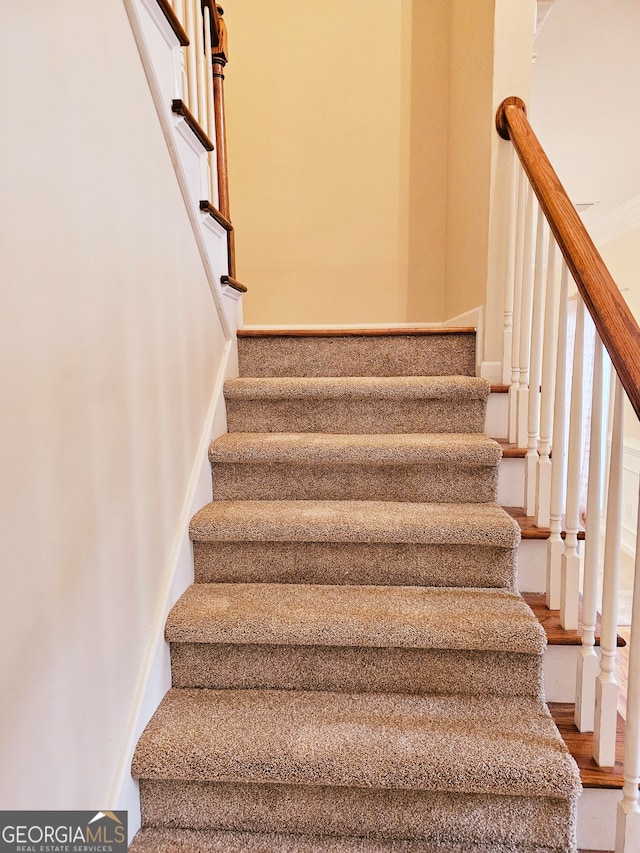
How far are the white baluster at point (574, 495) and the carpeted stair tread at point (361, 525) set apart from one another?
0.13m

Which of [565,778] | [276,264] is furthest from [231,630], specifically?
[276,264]

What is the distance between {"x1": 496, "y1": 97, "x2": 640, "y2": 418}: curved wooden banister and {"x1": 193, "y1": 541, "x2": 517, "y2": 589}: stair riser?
606 millimetres

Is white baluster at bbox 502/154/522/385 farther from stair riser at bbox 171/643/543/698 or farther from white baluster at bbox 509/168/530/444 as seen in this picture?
stair riser at bbox 171/643/543/698

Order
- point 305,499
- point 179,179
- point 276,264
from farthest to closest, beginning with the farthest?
point 276,264 → point 305,499 → point 179,179

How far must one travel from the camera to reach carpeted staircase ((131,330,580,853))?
3.25ft

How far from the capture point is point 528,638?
114 centimetres

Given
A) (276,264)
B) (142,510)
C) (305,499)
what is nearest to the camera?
(142,510)

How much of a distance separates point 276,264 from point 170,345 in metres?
1.81

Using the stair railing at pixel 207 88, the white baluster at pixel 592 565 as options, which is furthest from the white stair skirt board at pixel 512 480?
the stair railing at pixel 207 88

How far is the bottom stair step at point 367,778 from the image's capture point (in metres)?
0.97

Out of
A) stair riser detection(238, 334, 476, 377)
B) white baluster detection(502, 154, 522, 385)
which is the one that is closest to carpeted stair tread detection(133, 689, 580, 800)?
white baluster detection(502, 154, 522, 385)

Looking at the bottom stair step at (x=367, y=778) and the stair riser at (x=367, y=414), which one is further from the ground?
the stair riser at (x=367, y=414)

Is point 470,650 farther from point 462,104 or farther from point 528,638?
point 462,104

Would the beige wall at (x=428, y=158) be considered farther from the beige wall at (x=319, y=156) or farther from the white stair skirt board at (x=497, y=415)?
the white stair skirt board at (x=497, y=415)
